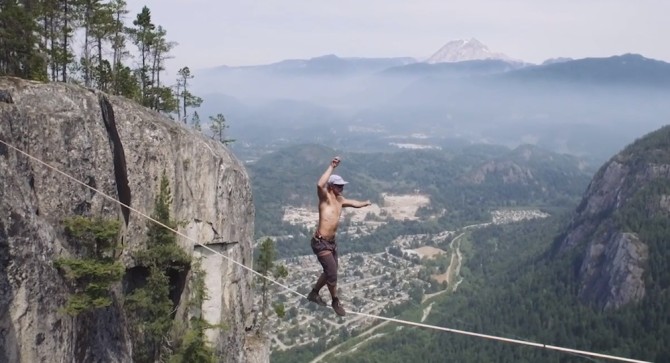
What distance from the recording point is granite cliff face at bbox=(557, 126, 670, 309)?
Answer: 302 ft

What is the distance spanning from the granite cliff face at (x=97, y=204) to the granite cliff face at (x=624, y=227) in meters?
76.7

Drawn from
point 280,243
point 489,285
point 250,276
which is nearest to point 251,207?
point 250,276

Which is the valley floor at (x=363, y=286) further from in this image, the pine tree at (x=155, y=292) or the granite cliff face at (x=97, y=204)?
the pine tree at (x=155, y=292)

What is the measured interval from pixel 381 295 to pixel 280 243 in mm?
43971

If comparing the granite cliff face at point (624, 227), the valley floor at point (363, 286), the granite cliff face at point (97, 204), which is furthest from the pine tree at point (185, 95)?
the granite cliff face at point (624, 227)

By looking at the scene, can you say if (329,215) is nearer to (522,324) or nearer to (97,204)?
(97,204)

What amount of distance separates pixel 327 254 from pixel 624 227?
103 m

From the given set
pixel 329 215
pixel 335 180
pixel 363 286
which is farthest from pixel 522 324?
pixel 335 180

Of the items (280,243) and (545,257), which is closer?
(545,257)

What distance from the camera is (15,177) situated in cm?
1842

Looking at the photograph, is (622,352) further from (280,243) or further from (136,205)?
(280,243)

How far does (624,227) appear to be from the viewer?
336 ft

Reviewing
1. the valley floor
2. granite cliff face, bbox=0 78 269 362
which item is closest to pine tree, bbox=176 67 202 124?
granite cliff face, bbox=0 78 269 362

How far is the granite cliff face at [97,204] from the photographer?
17766mm
